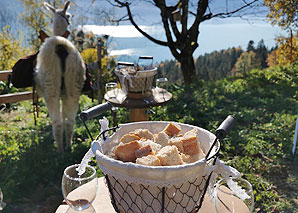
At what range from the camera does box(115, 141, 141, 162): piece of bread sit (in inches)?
46.5

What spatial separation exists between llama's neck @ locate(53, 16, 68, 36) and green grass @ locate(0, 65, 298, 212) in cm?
158

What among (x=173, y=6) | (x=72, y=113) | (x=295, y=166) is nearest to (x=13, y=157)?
(x=72, y=113)

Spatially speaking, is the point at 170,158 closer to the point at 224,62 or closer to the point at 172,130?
the point at 172,130

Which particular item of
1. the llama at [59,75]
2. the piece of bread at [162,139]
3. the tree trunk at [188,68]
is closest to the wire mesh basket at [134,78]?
the llama at [59,75]

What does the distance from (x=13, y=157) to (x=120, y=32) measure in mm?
5682

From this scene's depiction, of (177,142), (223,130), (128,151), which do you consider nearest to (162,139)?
(177,142)

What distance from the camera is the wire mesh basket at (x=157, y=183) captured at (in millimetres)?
1003

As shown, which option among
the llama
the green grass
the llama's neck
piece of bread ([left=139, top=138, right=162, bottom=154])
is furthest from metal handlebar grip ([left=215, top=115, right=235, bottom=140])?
the llama's neck

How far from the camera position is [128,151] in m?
1.18

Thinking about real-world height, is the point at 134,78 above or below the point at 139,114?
above

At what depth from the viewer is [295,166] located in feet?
10.9

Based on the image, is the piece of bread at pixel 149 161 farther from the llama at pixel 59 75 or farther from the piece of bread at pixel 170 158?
the llama at pixel 59 75

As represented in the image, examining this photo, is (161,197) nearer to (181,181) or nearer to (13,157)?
(181,181)

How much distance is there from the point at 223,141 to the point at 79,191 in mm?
2895
